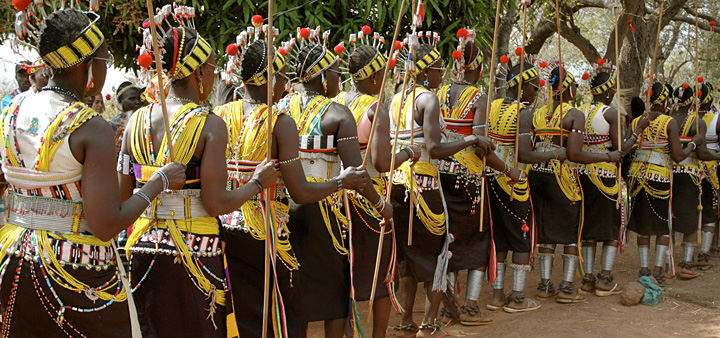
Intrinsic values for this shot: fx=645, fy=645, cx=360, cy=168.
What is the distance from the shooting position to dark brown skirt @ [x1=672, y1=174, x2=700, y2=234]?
7.49 m

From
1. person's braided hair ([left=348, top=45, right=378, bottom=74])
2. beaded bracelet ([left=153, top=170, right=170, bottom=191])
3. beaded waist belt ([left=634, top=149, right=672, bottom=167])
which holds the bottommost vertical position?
beaded bracelet ([left=153, top=170, right=170, bottom=191])

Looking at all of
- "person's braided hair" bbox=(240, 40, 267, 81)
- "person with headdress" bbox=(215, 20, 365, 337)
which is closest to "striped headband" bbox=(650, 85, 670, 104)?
"person with headdress" bbox=(215, 20, 365, 337)

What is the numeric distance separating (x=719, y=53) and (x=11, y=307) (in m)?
18.3

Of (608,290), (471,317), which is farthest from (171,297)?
(608,290)

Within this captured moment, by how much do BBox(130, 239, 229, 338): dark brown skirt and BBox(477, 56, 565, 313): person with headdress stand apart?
10.9 ft

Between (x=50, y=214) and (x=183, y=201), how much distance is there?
1.99ft

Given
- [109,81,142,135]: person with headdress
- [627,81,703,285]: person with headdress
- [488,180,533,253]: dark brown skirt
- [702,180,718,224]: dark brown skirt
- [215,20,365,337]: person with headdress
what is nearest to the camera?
[215,20,365,337]: person with headdress

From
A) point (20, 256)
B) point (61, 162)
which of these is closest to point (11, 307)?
point (20, 256)

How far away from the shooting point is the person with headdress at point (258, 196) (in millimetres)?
3471

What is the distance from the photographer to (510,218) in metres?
6.07

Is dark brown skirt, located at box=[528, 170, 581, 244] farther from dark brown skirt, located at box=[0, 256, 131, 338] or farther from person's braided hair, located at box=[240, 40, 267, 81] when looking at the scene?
dark brown skirt, located at box=[0, 256, 131, 338]

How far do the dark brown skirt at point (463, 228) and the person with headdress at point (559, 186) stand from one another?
104 cm

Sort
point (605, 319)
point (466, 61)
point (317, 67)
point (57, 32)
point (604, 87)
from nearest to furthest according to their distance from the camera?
point (57, 32) → point (317, 67) → point (466, 61) → point (605, 319) → point (604, 87)

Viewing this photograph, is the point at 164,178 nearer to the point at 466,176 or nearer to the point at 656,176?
the point at 466,176
